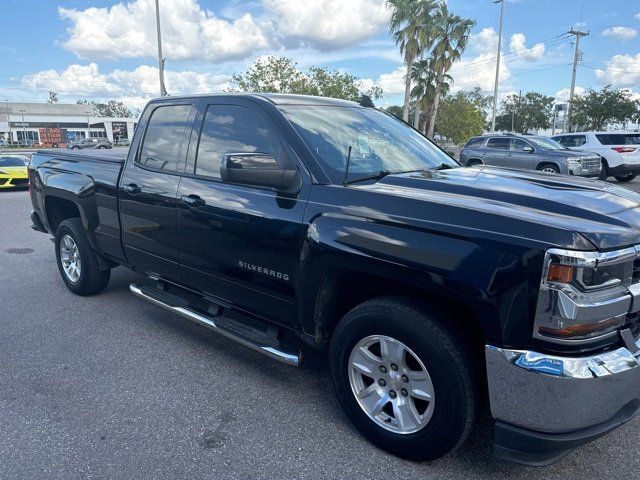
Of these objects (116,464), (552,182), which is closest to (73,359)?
(116,464)

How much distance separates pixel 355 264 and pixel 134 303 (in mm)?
3312

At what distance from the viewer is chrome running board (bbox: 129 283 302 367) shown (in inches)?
118

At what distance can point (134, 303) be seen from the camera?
5.05 m

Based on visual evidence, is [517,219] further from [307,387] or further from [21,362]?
[21,362]

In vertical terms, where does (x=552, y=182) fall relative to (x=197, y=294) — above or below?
above

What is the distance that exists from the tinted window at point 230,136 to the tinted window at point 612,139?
656 inches

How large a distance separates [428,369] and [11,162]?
58.6ft

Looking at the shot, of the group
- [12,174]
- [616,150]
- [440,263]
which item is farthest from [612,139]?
[12,174]

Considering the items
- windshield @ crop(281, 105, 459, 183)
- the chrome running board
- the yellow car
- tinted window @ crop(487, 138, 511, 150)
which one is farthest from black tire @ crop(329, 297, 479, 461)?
the yellow car

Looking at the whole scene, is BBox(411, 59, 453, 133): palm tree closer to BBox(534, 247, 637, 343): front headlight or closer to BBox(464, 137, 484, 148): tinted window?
BBox(464, 137, 484, 148): tinted window

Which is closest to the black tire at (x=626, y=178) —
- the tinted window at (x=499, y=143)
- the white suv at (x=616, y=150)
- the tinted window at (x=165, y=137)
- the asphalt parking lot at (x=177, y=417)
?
the white suv at (x=616, y=150)

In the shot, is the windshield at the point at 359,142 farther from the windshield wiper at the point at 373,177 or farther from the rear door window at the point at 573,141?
the rear door window at the point at 573,141

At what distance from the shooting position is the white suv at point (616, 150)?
1588 cm

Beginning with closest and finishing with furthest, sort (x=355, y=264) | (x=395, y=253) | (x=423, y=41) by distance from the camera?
(x=395, y=253) → (x=355, y=264) → (x=423, y=41)
